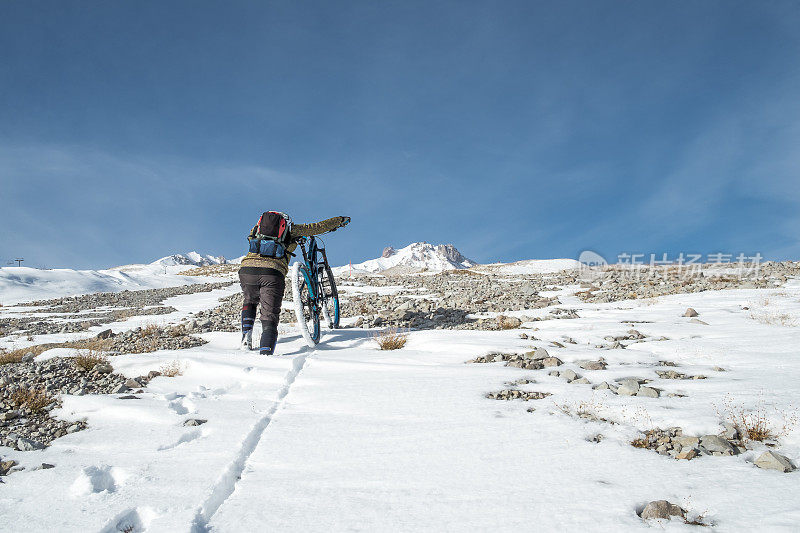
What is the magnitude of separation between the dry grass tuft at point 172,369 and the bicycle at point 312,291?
197 centimetres

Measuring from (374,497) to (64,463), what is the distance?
2392mm

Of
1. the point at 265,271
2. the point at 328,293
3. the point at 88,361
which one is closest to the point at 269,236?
the point at 265,271

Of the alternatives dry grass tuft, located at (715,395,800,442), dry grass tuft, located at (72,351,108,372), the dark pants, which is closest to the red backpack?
the dark pants

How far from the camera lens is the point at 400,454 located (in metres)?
3.03

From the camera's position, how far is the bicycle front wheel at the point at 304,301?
7176mm

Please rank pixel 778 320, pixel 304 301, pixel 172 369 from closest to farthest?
pixel 172 369 < pixel 778 320 < pixel 304 301

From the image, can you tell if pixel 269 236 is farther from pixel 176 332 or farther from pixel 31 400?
pixel 31 400

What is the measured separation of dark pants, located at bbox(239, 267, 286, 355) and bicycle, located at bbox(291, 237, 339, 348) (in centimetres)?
33

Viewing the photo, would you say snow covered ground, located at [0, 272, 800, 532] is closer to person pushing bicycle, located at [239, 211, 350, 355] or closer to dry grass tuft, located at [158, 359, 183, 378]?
dry grass tuft, located at [158, 359, 183, 378]

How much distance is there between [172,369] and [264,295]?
77.7 inches

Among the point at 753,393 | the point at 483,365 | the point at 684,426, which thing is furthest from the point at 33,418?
the point at 753,393

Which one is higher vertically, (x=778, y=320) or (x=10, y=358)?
(x=778, y=320)

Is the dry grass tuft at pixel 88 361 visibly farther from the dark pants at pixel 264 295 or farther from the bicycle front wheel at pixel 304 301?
the bicycle front wheel at pixel 304 301

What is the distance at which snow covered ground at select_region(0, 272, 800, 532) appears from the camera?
2.21m
